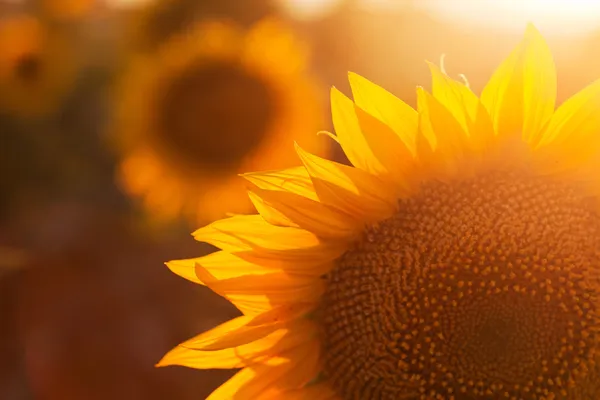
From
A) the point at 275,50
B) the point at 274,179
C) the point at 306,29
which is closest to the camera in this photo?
the point at 274,179

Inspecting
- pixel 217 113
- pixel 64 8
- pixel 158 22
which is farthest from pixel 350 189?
pixel 64 8

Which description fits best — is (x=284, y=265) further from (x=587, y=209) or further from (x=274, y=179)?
(x=587, y=209)

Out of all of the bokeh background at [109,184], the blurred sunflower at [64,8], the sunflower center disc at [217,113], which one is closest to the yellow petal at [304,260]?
the bokeh background at [109,184]

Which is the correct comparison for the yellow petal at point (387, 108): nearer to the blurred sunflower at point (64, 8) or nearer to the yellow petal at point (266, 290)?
the yellow petal at point (266, 290)

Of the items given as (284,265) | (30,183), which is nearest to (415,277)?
(284,265)

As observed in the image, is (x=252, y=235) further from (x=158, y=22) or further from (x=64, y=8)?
(x=64, y=8)
